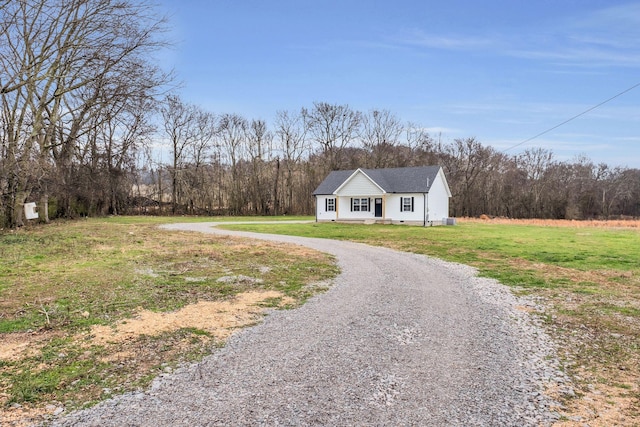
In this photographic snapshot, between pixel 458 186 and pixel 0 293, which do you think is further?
pixel 458 186

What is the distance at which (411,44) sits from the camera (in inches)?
757

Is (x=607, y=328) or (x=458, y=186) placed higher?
(x=458, y=186)

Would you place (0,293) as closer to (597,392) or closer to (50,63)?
(597,392)

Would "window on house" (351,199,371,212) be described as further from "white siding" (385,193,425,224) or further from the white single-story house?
"white siding" (385,193,425,224)

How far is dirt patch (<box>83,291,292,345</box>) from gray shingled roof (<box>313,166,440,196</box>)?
24.3m

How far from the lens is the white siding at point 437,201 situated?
29795mm

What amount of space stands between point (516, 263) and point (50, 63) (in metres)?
18.9

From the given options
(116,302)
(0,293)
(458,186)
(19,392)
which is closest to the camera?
(19,392)

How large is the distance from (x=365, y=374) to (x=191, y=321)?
3061 mm

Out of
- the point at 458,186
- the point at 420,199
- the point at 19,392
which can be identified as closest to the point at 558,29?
the point at 420,199

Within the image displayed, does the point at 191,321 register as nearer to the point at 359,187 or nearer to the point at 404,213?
the point at 404,213

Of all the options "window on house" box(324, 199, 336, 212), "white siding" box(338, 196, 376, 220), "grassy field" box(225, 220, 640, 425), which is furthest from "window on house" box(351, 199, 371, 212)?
"grassy field" box(225, 220, 640, 425)

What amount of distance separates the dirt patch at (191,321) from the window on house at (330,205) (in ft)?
84.3

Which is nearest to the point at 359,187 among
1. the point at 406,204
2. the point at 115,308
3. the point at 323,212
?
the point at 323,212
